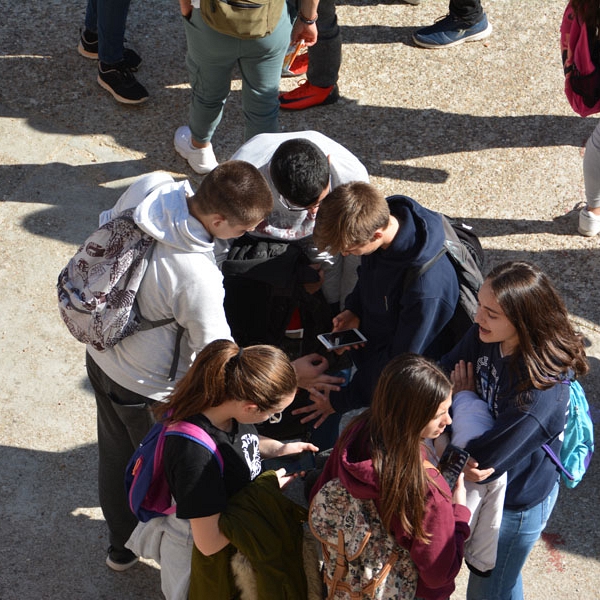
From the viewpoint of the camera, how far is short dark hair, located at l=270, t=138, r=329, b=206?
319cm

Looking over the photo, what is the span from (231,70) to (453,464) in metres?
2.97

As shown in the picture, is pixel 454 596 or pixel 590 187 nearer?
pixel 454 596

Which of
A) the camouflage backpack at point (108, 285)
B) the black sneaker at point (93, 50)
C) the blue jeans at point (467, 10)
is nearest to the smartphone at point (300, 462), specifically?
the camouflage backpack at point (108, 285)

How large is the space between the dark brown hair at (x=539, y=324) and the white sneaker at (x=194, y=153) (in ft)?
9.94

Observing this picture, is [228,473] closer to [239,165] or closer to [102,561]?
[239,165]

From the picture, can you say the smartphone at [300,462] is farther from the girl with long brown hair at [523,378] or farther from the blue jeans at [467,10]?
the blue jeans at [467,10]

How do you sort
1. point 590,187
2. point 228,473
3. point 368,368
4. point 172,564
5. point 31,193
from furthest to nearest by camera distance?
point 31,193 < point 590,187 < point 368,368 < point 172,564 < point 228,473

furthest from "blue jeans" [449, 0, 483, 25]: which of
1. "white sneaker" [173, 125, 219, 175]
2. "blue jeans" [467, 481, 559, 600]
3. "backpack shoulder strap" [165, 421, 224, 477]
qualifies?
"backpack shoulder strap" [165, 421, 224, 477]

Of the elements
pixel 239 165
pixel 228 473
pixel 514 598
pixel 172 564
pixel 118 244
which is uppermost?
pixel 239 165

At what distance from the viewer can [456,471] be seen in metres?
2.68

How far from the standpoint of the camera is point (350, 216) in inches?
117

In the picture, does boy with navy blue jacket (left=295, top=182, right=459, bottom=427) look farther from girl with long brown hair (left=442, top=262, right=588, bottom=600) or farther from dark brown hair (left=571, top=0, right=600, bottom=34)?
dark brown hair (left=571, top=0, right=600, bottom=34)

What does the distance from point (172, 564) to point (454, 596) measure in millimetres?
1455

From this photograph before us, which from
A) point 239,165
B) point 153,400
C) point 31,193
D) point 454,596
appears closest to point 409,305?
point 239,165
